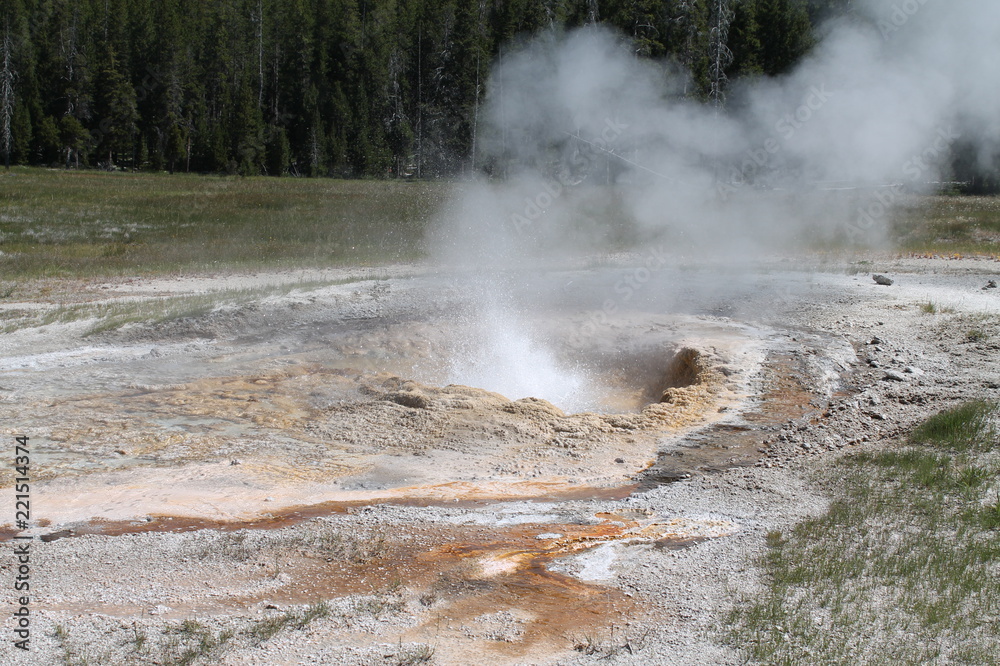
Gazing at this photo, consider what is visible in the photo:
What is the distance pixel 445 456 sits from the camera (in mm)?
8039

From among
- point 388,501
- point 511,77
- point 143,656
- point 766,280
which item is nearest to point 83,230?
point 511,77

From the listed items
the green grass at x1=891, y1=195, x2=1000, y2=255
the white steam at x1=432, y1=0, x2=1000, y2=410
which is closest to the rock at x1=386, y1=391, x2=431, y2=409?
the white steam at x1=432, y1=0, x2=1000, y2=410

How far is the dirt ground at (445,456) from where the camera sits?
499 centimetres

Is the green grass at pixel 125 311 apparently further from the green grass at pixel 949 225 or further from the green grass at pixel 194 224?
the green grass at pixel 949 225

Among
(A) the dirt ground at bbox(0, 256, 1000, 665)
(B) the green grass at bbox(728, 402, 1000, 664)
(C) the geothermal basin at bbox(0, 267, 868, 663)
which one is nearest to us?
(B) the green grass at bbox(728, 402, 1000, 664)

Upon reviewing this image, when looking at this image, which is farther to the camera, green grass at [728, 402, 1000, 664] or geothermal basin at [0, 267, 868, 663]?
geothermal basin at [0, 267, 868, 663]

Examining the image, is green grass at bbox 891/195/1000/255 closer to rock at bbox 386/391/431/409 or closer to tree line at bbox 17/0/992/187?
tree line at bbox 17/0/992/187

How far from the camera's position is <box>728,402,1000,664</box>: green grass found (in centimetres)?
466

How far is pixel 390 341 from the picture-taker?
479 inches

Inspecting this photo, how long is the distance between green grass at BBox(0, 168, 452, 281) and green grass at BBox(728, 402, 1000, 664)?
57.7ft

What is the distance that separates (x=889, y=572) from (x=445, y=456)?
398 cm

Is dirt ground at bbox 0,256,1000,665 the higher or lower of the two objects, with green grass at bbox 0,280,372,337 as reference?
lower

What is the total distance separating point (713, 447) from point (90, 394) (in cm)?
686

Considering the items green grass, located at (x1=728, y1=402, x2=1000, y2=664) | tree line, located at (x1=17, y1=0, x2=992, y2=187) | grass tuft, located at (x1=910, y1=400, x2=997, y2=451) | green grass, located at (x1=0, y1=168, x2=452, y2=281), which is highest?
tree line, located at (x1=17, y1=0, x2=992, y2=187)
